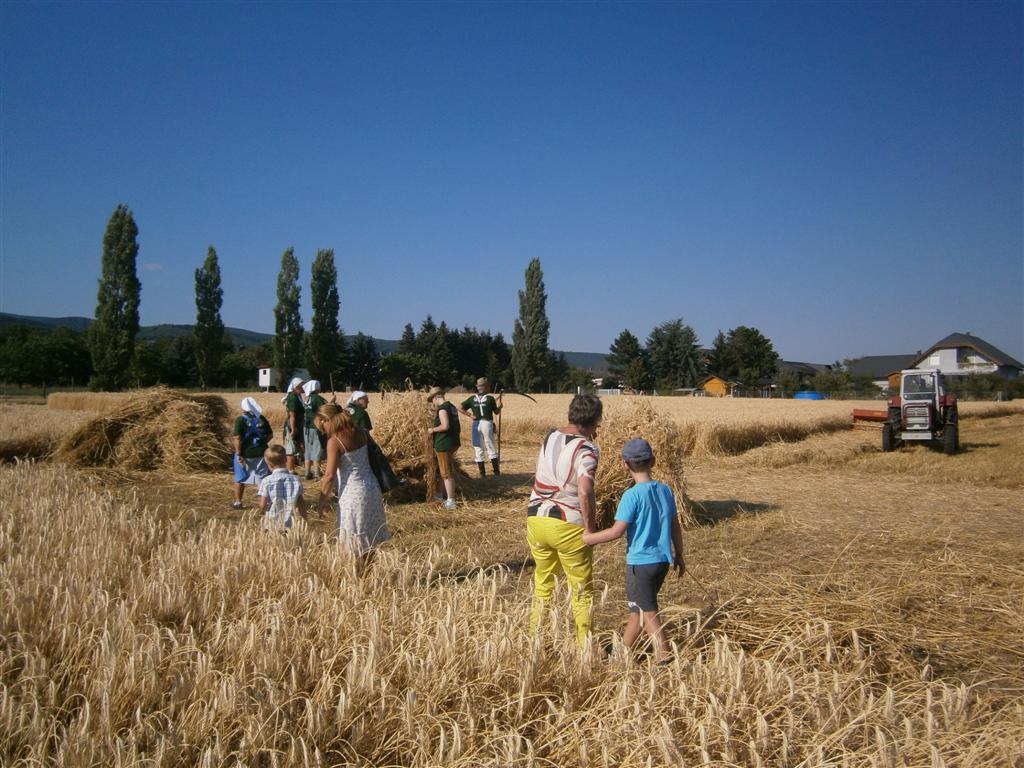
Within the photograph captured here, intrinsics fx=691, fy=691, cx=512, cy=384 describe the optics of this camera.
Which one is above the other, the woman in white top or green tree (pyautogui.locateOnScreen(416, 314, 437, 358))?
green tree (pyautogui.locateOnScreen(416, 314, 437, 358))

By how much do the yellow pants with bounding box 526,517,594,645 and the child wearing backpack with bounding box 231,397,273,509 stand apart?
642 cm

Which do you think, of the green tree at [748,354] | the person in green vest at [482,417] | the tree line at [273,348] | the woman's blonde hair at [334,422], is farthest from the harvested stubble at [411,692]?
the green tree at [748,354]

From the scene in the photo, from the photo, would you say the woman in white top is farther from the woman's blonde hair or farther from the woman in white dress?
the woman's blonde hair

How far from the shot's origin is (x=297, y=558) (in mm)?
4996

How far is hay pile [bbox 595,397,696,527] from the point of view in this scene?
8.70 m

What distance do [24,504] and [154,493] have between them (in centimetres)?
384

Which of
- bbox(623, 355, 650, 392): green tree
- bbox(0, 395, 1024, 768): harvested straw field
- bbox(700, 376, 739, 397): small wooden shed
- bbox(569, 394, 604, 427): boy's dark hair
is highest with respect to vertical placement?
bbox(623, 355, 650, 392): green tree

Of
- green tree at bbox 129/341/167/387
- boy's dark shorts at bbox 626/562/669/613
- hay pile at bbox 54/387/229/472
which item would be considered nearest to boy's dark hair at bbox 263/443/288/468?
boy's dark shorts at bbox 626/562/669/613

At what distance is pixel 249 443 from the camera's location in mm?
9867

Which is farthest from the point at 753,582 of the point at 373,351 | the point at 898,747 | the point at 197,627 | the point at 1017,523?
the point at 373,351

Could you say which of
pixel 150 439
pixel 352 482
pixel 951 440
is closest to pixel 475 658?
pixel 352 482

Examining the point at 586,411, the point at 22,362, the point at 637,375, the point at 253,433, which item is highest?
the point at 22,362

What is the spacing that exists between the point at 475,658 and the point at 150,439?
1267cm

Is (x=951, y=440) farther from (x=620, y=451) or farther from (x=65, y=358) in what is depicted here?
(x=65, y=358)
